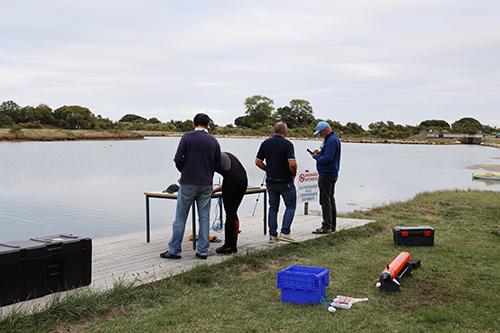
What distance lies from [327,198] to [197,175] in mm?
2791

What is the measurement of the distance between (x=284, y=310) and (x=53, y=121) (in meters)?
80.3

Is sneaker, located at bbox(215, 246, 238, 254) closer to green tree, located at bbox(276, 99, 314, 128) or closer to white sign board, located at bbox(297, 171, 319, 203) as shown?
white sign board, located at bbox(297, 171, 319, 203)

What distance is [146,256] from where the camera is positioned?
224 inches

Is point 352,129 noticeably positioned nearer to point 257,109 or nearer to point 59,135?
point 257,109

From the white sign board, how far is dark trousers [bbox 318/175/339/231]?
4.15 ft

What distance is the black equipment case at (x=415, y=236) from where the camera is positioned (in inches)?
258

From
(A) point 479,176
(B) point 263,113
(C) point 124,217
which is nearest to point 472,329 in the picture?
(C) point 124,217

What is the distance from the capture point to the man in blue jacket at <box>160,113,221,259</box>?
5.33 metres

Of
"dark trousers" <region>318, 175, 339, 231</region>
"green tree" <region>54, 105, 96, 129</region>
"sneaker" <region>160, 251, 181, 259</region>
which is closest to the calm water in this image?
"dark trousers" <region>318, 175, 339, 231</region>

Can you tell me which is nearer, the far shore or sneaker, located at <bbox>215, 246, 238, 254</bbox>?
sneaker, located at <bbox>215, 246, 238, 254</bbox>

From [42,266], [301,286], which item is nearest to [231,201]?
[301,286]

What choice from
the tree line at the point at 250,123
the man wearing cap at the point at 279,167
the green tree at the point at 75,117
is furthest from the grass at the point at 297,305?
the green tree at the point at 75,117

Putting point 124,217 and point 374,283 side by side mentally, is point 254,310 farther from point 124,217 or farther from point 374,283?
point 124,217

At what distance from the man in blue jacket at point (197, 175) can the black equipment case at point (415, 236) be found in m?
3.10
